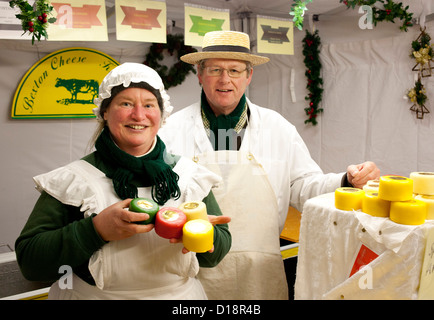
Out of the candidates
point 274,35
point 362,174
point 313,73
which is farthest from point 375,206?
point 313,73

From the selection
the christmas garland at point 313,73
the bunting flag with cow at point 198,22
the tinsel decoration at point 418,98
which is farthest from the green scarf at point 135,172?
the christmas garland at point 313,73

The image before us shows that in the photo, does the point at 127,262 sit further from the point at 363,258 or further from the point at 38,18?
the point at 38,18

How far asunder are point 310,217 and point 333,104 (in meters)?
2.31

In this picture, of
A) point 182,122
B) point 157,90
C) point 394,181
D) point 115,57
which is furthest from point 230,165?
point 115,57

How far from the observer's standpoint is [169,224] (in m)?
0.84

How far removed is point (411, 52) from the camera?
2580 millimetres

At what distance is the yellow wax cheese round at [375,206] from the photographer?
37.4 inches

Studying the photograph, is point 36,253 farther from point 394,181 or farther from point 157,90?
point 394,181

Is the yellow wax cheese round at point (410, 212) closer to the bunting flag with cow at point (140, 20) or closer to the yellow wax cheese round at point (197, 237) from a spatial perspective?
the yellow wax cheese round at point (197, 237)

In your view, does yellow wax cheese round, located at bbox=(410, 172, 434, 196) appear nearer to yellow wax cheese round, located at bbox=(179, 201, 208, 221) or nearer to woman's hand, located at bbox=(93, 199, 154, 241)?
yellow wax cheese round, located at bbox=(179, 201, 208, 221)

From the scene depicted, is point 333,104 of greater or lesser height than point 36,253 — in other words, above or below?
above

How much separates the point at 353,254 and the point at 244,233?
60 centimetres

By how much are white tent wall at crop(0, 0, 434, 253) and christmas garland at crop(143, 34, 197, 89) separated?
9 centimetres

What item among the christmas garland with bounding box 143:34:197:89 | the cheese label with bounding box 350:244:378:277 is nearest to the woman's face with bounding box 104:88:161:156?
the cheese label with bounding box 350:244:378:277
